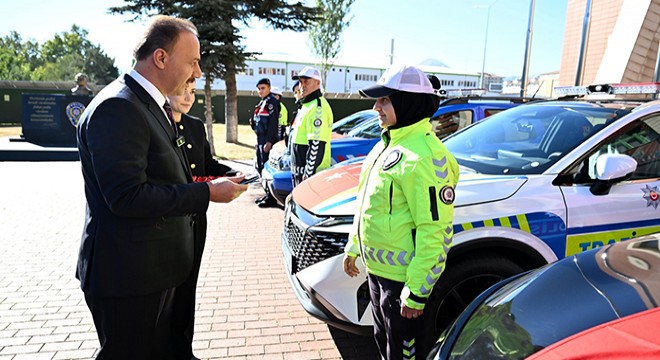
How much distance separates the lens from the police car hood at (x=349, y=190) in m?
2.59

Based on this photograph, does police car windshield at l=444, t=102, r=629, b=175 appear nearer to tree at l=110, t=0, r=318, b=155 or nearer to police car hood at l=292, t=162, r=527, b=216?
police car hood at l=292, t=162, r=527, b=216

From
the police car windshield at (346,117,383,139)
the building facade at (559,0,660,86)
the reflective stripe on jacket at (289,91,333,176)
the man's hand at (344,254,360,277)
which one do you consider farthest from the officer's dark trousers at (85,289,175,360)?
the building facade at (559,0,660,86)

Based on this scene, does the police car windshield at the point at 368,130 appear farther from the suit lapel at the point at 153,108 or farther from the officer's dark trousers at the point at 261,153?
the suit lapel at the point at 153,108

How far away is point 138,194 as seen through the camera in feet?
5.35

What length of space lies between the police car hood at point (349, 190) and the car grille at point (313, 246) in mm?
160

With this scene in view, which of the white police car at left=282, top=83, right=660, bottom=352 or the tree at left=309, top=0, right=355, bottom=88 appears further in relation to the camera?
the tree at left=309, top=0, right=355, bottom=88

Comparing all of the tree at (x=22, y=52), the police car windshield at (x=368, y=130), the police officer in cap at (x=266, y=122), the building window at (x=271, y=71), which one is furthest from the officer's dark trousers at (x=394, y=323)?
the tree at (x=22, y=52)

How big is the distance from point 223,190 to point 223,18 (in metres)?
11.8

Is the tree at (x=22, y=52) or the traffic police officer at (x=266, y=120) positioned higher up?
the tree at (x=22, y=52)

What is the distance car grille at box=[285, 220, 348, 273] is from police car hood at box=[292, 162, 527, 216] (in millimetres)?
160

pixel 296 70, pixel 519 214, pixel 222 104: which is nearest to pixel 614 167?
pixel 519 214

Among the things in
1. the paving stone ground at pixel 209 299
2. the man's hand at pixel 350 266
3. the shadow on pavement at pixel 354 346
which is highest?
the man's hand at pixel 350 266

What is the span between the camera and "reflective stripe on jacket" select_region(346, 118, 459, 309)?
1893 mm

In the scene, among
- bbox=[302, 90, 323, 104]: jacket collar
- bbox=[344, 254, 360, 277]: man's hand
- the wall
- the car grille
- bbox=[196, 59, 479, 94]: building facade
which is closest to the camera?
bbox=[344, 254, 360, 277]: man's hand
